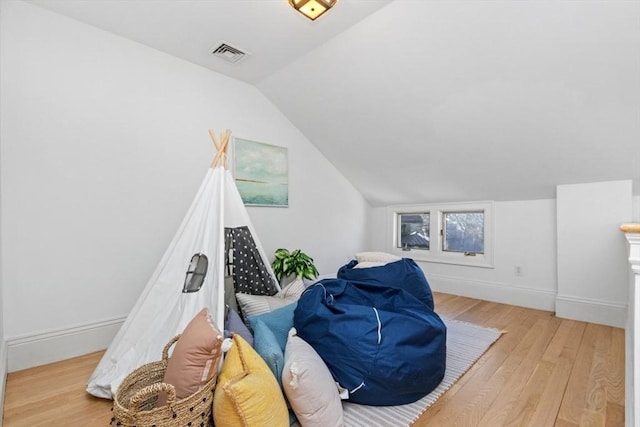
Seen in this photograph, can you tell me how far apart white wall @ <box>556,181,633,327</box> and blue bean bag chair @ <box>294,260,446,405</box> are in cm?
200

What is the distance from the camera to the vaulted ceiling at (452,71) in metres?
1.98

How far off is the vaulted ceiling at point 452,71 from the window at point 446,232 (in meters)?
0.52

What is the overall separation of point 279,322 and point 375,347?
0.63 m

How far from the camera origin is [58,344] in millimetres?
2166

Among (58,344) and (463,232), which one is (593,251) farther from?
(58,344)

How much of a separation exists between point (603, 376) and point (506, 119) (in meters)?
1.95

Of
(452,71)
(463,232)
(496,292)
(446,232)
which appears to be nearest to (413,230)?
(446,232)

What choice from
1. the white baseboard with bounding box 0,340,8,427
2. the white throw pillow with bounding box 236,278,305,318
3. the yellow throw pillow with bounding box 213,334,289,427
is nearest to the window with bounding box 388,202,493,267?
the white throw pillow with bounding box 236,278,305,318

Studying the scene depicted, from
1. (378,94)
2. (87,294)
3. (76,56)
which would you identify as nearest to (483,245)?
(378,94)

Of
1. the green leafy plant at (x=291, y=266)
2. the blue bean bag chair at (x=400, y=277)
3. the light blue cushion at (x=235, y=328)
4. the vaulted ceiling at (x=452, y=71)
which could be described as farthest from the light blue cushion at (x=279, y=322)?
the vaulted ceiling at (x=452, y=71)

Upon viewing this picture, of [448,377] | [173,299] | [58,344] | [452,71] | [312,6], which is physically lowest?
[448,377]

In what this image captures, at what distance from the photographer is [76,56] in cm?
227

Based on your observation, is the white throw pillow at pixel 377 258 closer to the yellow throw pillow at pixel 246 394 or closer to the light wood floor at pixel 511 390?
the light wood floor at pixel 511 390

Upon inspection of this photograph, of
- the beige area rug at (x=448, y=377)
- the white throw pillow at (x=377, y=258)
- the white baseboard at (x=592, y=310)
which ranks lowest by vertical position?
the beige area rug at (x=448, y=377)
